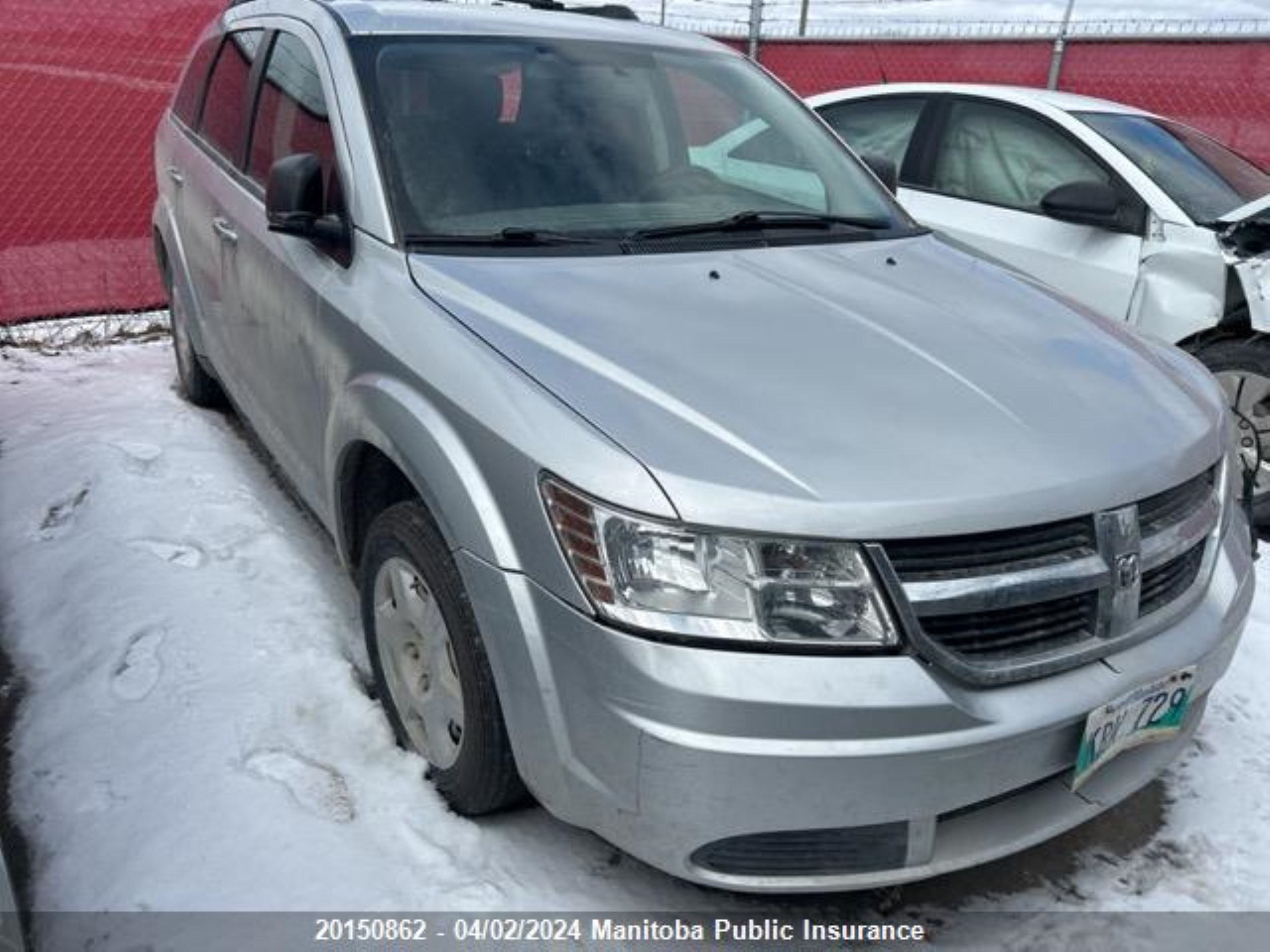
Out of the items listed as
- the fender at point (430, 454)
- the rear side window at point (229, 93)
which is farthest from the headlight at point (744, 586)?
the rear side window at point (229, 93)

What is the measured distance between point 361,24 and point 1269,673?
126 inches

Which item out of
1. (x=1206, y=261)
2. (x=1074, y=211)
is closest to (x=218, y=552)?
(x=1074, y=211)

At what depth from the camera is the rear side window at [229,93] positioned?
12.1ft

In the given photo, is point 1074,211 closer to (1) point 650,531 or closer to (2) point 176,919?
(1) point 650,531

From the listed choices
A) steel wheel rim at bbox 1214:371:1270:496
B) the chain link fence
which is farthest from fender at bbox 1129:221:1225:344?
the chain link fence

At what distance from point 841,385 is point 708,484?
1.53 ft

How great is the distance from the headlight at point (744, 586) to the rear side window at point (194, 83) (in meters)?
3.35

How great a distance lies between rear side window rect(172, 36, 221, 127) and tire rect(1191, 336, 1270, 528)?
4.11m

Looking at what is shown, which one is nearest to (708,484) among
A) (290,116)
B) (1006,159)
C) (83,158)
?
(290,116)

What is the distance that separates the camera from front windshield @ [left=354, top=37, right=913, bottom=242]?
2.70 metres

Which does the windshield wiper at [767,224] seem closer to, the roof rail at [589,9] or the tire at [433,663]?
the tire at [433,663]

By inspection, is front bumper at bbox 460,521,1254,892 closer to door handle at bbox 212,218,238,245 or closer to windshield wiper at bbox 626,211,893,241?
windshield wiper at bbox 626,211,893,241

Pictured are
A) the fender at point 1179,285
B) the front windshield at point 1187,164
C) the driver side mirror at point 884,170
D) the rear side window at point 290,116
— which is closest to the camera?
the rear side window at point 290,116

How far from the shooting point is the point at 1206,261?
4.22 meters
